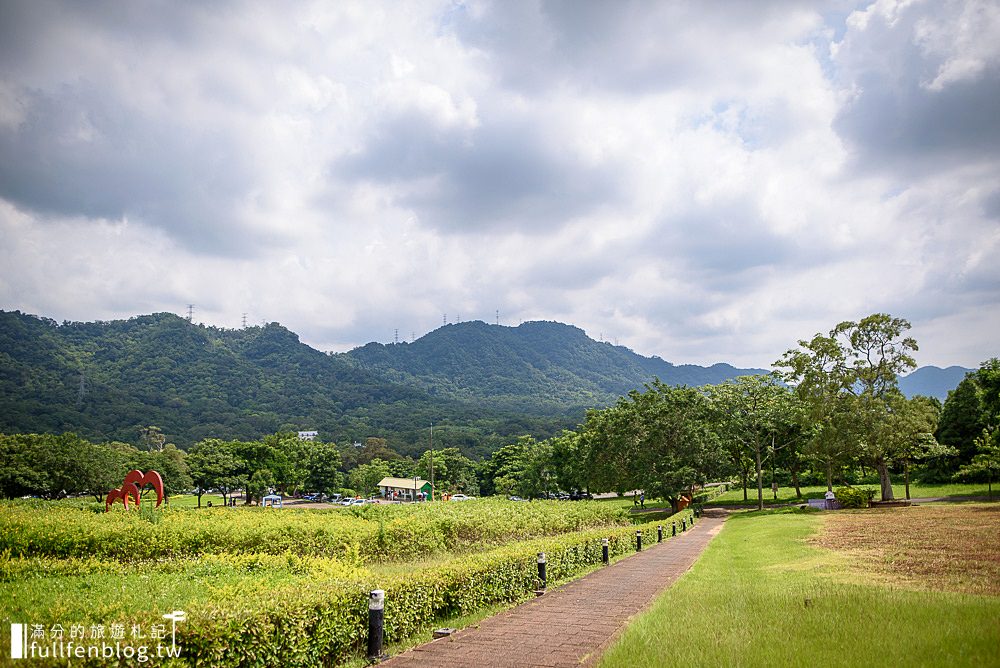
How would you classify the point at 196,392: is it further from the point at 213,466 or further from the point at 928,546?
the point at 928,546

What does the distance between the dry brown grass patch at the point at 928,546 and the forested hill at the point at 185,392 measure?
255 feet

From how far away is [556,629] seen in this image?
8.03 metres

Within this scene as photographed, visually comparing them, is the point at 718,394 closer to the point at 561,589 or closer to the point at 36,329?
the point at 561,589

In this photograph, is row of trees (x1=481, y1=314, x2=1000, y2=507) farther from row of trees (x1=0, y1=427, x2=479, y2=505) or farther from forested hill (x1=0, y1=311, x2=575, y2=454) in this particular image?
forested hill (x1=0, y1=311, x2=575, y2=454)

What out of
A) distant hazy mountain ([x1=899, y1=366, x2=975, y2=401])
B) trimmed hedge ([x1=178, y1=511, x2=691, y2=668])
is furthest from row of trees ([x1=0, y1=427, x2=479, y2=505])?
distant hazy mountain ([x1=899, y1=366, x2=975, y2=401])

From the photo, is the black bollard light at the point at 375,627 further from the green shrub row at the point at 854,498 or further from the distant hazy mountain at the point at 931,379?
the distant hazy mountain at the point at 931,379

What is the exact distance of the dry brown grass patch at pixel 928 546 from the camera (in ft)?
32.1

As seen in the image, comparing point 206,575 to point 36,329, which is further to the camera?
point 36,329

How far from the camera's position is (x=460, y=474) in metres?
74.2

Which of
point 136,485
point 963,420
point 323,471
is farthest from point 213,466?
point 963,420

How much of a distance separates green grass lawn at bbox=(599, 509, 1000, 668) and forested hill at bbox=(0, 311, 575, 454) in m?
78.1

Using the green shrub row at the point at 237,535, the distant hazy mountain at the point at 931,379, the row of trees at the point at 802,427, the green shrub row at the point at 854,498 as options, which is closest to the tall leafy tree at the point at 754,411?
the row of trees at the point at 802,427

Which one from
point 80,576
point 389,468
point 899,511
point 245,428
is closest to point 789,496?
point 899,511

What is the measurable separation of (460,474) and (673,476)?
44.6 metres
